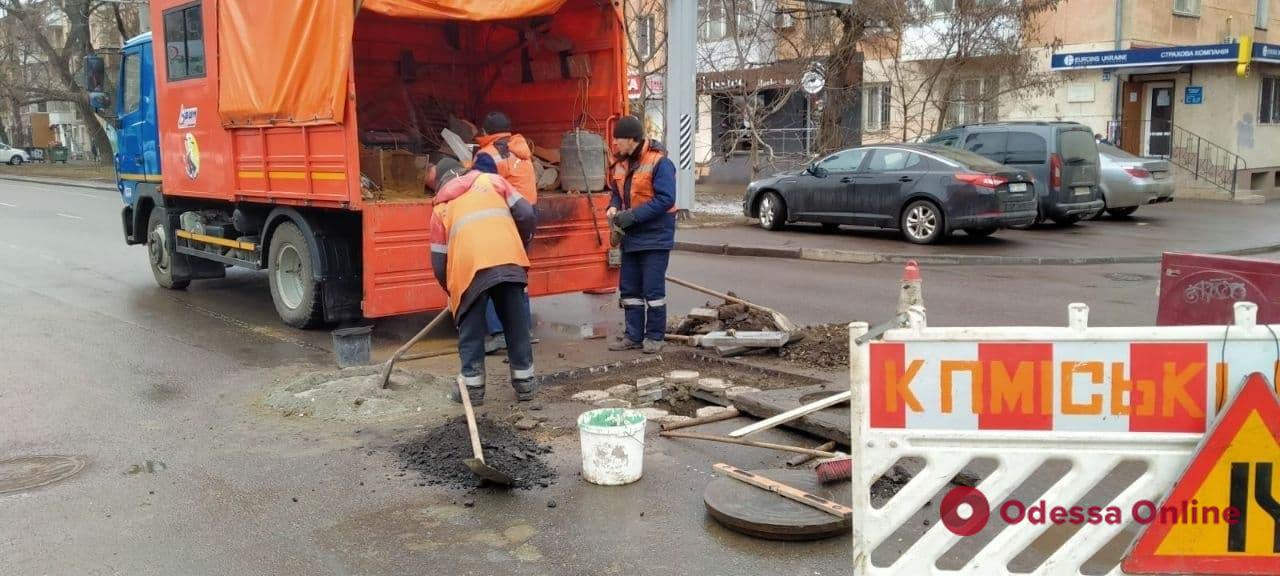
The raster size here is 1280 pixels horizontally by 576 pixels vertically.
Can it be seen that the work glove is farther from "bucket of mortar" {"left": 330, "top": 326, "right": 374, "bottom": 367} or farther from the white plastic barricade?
the white plastic barricade

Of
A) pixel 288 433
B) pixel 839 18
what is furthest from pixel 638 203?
pixel 839 18

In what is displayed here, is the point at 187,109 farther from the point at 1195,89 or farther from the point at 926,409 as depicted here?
the point at 1195,89

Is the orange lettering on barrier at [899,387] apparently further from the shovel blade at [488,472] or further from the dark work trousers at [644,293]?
the dark work trousers at [644,293]

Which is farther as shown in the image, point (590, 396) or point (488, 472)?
point (590, 396)

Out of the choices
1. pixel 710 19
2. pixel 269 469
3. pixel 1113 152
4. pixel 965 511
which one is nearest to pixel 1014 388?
pixel 965 511

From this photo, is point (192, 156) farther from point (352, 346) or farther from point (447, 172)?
point (447, 172)

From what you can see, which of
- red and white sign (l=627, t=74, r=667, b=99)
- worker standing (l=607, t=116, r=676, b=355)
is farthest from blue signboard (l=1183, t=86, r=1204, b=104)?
worker standing (l=607, t=116, r=676, b=355)

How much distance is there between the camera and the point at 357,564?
4.11 metres

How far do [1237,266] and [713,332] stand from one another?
155 inches

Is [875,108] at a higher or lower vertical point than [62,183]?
higher

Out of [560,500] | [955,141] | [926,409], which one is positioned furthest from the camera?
[955,141]

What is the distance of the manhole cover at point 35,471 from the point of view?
5.12 meters

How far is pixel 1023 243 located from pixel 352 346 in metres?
10.9

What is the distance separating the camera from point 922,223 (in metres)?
14.8
